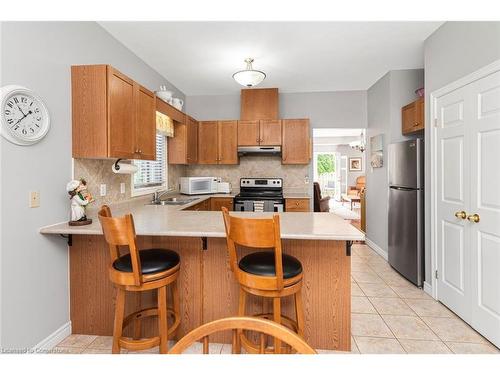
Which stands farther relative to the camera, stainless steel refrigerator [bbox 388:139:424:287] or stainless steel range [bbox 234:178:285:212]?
stainless steel range [bbox 234:178:285:212]

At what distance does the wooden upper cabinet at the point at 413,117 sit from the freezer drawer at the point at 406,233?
0.80 m

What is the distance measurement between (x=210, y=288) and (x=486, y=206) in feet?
7.25

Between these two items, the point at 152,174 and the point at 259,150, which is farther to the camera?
the point at 259,150

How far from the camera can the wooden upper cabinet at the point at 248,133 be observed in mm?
4254

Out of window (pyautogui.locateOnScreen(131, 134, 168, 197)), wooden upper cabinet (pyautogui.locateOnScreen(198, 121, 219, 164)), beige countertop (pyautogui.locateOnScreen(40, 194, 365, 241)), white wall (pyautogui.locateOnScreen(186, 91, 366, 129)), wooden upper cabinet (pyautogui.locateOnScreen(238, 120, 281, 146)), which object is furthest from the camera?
white wall (pyautogui.locateOnScreen(186, 91, 366, 129))

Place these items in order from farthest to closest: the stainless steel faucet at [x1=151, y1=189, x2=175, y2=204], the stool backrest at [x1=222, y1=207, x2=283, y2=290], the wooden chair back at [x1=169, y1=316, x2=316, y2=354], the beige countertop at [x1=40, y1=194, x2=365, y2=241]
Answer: the stainless steel faucet at [x1=151, y1=189, x2=175, y2=204], the beige countertop at [x1=40, y1=194, x2=365, y2=241], the stool backrest at [x1=222, y1=207, x2=283, y2=290], the wooden chair back at [x1=169, y1=316, x2=316, y2=354]

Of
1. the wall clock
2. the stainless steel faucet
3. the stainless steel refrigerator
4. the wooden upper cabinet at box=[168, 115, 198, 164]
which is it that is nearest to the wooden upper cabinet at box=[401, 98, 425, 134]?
the stainless steel refrigerator

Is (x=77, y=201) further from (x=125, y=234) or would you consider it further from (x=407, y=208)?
(x=407, y=208)

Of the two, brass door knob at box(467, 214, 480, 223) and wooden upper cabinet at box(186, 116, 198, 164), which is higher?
wooden upper cabinet at box(186, 116, 198, 164)

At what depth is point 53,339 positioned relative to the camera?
1.87 meters

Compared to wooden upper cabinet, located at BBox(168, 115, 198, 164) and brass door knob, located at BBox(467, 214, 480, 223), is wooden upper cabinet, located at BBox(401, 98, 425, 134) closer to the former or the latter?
brass door knob, located at BBox(467, 214, 480, 223)

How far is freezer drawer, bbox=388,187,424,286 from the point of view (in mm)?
2854

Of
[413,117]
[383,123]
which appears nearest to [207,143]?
[383,123]

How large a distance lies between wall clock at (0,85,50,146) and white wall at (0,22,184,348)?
0.06m
